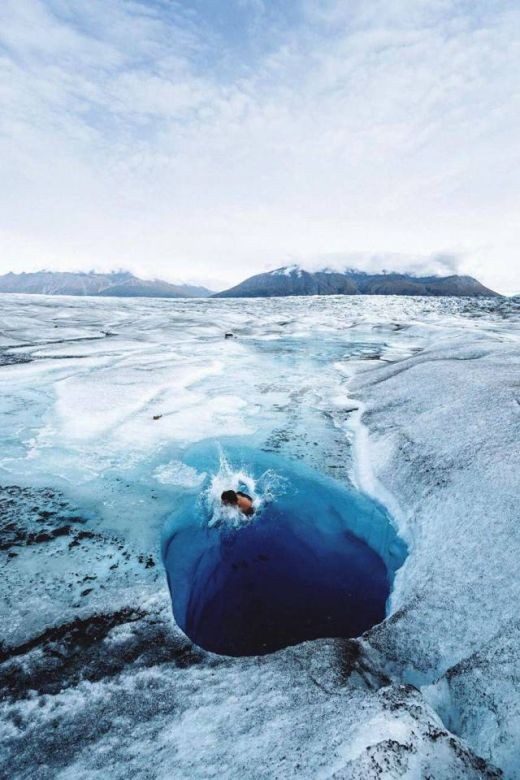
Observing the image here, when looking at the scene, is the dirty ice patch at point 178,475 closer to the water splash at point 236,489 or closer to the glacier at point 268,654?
the glacier at point 268,654

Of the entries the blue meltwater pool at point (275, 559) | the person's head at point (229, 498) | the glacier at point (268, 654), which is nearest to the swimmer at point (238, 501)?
the person's head at point (229, 498)

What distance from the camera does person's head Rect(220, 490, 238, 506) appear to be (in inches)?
257

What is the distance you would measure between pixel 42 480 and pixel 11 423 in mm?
3356

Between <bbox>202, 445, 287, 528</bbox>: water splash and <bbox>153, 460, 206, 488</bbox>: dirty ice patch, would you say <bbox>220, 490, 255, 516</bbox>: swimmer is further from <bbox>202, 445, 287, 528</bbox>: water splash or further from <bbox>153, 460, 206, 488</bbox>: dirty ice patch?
<bbox>153, 460, 206, 488</bbox>: dirty ice patch

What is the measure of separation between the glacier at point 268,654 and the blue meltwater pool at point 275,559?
0.80 feet

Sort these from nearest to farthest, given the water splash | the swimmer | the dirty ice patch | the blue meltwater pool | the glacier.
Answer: the glacier < the blue meltwater pool < the water splash < the swimmer < the dirty ice patch

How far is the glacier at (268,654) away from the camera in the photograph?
9.05ft

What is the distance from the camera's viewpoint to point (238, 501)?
21.5ft

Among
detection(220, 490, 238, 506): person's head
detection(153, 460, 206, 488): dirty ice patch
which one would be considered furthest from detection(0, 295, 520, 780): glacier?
detection(220, 490, 238, 506): person's head

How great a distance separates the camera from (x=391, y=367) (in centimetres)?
1423

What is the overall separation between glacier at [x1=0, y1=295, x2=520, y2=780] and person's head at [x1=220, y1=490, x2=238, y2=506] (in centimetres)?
58

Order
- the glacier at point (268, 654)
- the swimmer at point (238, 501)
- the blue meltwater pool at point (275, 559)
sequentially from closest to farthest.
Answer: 1. the glacier at point (268, 654)
2. the blue meltwater pool at point (275, 559)
3. the swimmer at point (238, 501)

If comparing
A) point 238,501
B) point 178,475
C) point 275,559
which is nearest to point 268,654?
point 275,559

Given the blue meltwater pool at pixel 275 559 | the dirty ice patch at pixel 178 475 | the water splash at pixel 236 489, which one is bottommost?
the blue meltwater pool at pixel 275 559
